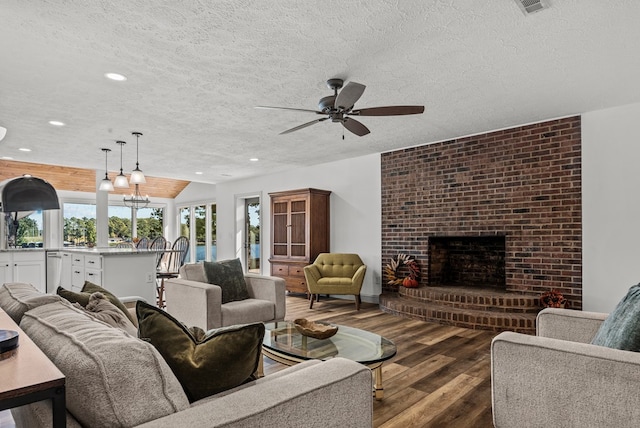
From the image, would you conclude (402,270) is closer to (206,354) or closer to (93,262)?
(93,262)

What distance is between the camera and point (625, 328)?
1.74 metres

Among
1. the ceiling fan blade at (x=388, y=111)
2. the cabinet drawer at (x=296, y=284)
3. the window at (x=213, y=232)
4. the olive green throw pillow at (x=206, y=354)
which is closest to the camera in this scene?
the olive green throw pillow at (x=206, y=354)

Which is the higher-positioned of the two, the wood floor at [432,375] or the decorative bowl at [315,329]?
the decorative bowl at [315,329]

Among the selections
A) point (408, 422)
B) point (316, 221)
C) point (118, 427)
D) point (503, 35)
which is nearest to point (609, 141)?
point (503, 35)

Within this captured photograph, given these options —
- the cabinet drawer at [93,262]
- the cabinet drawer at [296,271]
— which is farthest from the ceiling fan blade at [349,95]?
the cabinet drawer at [296,271]

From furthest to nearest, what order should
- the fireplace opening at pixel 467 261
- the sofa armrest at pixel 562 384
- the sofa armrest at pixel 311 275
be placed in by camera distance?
the sofa armrest at pixel 311 275 → the fireplace opening at pixel 467 261 → the sofa armrest at pixel 562 384

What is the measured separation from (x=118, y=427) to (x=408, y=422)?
1.80 m

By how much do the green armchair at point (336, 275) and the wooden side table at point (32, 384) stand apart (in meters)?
4.79

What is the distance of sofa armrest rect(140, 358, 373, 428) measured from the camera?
3.29ft

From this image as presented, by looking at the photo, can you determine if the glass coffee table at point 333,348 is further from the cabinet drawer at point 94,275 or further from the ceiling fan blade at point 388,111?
the cabinet drawer at point 94,275

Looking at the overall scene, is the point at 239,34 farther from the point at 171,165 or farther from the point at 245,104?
the point at 171,165

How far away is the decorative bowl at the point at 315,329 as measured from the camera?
9.05 ft

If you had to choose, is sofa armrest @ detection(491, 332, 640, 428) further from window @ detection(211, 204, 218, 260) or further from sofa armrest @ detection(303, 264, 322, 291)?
window @ detection(211, 204, 218, 260)

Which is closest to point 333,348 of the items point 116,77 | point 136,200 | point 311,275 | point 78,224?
point 116,77
